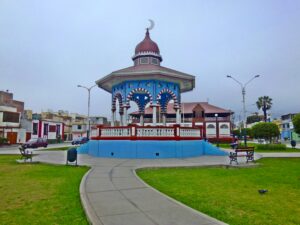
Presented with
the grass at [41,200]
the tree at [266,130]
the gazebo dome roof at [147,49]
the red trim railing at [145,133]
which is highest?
the gazebo dome roof at [147,49]

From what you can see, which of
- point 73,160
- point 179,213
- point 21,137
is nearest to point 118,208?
point 179,213

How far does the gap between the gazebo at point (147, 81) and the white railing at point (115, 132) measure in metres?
2.45

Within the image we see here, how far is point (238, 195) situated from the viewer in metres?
7.39

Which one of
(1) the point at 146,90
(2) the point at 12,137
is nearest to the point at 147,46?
(1) the point at 146,90

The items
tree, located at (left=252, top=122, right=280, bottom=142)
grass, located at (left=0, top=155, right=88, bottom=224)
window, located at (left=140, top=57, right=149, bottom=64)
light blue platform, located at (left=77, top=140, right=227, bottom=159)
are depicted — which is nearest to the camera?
grass, located at (left=0, top=155, right=88, bottom=224)

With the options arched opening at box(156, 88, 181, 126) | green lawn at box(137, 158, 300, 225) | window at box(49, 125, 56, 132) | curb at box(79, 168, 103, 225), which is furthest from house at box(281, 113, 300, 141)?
curb at box(79, 168, 103, 225)

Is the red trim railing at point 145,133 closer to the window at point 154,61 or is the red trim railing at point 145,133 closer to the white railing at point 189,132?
the white railing at point 189,132

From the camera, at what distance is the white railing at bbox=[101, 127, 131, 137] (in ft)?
59.9

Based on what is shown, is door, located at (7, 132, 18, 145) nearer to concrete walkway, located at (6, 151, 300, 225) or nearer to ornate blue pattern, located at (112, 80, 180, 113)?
ornate blue pattern, located at (112, 80, 180, 113)

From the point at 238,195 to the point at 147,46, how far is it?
18.3m

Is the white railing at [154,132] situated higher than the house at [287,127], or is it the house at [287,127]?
the house at [287,127]

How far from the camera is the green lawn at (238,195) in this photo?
548 centimetres

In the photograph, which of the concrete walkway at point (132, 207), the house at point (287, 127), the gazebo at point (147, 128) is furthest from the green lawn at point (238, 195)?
Result: the house at point (287, 127)

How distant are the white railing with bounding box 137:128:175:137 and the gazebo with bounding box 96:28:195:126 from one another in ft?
4.97
